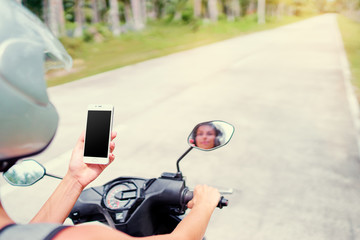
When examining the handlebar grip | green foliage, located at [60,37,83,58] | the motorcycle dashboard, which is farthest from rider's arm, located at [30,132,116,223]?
green foliage, located at [60,37,83,58]

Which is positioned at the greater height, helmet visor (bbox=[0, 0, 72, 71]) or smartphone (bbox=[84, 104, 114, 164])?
helmet visor (bbox=[0, 0, 72, 71])

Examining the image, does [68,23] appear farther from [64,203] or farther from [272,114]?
[64,203]

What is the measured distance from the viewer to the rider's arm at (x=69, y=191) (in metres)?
1.45

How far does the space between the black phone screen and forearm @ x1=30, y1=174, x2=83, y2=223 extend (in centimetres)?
13

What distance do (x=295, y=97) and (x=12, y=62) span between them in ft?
28.2

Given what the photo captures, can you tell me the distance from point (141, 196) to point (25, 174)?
0.53m

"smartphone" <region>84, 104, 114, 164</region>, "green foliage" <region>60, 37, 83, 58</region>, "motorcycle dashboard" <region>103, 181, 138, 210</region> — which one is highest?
"smartphone" <region>84, 104, 114, 164</region>

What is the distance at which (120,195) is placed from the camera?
1658 mm

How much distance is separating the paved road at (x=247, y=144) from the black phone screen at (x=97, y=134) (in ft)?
6.98

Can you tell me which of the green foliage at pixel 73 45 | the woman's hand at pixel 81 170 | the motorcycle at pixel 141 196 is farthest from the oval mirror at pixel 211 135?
the green foliage at pixel 73 45

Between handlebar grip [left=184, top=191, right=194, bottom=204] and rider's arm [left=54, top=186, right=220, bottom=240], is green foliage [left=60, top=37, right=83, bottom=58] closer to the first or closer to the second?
handlebar grip [left=184, top=191, right=194, bottom=204]

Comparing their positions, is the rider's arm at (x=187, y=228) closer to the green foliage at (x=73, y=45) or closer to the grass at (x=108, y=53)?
the grass at (x=108, y=53)

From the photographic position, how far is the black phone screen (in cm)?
151

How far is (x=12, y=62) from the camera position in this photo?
0.91 meters
